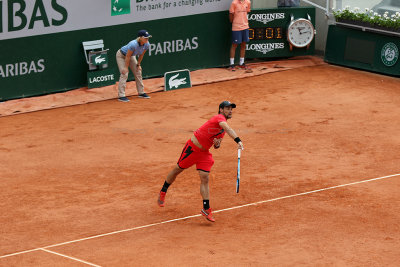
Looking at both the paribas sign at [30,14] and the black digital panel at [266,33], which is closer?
the paribas sign at [30,14]

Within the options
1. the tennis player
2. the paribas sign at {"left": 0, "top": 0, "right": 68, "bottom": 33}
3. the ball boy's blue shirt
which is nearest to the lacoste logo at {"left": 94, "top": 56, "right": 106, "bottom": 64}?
the ball boy's blue shirt

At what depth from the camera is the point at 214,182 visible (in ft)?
49.1

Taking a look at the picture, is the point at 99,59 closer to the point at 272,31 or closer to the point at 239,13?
the point at 239,13

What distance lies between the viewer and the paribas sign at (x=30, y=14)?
64.3 ft

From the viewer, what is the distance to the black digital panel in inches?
950

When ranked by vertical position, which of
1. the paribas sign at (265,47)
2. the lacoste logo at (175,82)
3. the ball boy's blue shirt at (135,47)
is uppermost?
the ball boy's blue shirt at (135,47)

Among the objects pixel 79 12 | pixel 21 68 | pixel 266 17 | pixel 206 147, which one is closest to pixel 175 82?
pixel 79 12

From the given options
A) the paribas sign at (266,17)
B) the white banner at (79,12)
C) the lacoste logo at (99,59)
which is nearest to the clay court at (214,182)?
the lacoste logo at (99,59)

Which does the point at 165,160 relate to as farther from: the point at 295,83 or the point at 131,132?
the point at 295,83

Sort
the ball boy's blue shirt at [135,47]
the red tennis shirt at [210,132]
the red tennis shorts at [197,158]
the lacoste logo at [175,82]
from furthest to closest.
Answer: the lacoste logo at [175,82]
the ball boy's blue shirt at [135,47]
the red tennis shorts at [197,158]
the red tennis shirt at [210,132]

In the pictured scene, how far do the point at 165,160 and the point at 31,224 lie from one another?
13.3 feet

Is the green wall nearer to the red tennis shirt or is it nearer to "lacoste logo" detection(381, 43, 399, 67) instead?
"lacoste logo" detection(381, 43, 399, 67)

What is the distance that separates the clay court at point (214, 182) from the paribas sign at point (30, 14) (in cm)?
231

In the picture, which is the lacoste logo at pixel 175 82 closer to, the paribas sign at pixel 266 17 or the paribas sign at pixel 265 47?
the paribas sign at pixel 265 47
